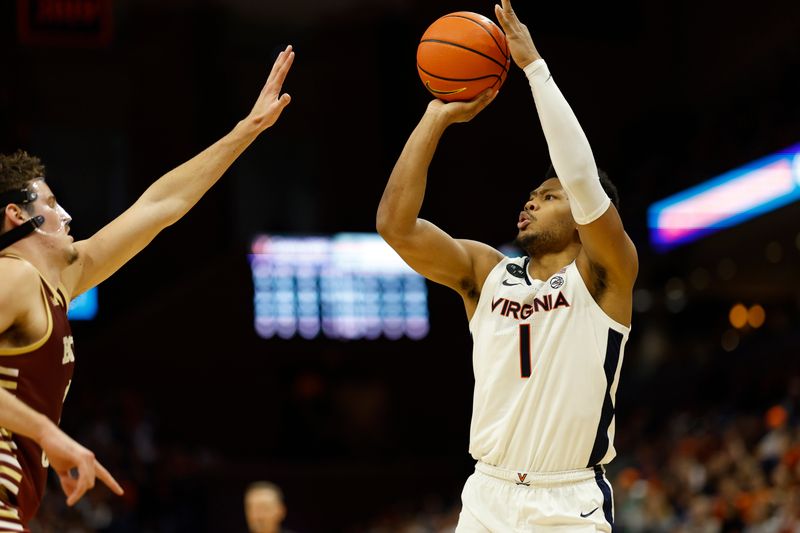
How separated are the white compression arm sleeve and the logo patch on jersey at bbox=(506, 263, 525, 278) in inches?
17.7

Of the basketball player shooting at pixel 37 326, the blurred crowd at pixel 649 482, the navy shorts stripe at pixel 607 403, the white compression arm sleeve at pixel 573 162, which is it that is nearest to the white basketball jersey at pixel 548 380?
the navy shorts stripe at pixel 607 403

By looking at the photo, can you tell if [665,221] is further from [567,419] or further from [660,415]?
[567,419]

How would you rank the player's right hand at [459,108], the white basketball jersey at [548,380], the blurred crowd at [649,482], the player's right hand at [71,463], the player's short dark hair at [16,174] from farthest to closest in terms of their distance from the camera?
the blurred crowd at [649,482]
the player's right hand at [459,108]
the white basketball jersey at [548,380]
the player's short dark hair at [16,174]
the player's right hand at [71,463]

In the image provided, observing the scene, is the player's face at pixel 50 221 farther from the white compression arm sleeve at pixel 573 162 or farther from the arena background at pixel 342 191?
the arena background at pixel 342 191

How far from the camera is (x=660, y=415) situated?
21703 millimetres

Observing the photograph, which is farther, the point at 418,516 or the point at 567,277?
the point at 418,516

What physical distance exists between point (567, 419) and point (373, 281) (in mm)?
16874

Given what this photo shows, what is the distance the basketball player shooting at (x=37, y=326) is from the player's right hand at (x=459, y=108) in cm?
132

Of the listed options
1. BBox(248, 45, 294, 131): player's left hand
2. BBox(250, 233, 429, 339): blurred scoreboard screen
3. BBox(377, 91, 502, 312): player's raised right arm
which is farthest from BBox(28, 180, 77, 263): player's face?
BBox(250, 233, 429, 339): blurred scoreboard screen

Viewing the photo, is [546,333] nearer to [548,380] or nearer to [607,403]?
[548,380]

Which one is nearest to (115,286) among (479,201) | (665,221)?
(479,201)

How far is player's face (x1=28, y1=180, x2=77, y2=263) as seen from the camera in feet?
12.8

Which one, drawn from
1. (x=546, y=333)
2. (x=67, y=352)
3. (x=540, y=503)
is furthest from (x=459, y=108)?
(x=67, y=352)

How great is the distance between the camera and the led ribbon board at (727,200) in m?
17.0
